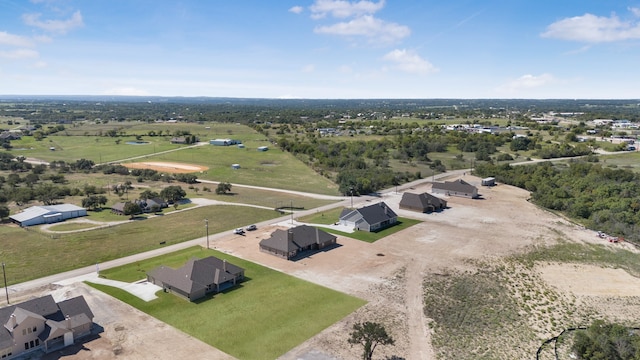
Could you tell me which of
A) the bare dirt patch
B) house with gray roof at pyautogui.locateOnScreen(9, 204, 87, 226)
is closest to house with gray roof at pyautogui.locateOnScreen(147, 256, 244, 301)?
house with gray roof at pyautogui.locateOnScreen(9, 204, 87, 226)

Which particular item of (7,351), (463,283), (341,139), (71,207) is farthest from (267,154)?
(7,351)

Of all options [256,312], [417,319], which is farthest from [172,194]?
[417,319]

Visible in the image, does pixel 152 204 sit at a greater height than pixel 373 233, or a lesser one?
greater

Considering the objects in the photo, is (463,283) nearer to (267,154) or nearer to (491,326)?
(491,326)

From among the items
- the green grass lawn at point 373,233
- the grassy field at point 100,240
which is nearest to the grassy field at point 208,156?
the green grass lawn at point 373,233

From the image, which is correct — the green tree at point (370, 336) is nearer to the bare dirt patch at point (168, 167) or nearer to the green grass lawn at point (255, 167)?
the green grass lawn at point (255, 167)

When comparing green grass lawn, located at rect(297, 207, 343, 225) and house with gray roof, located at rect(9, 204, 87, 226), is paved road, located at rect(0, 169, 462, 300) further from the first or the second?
Result: house with gray roof, located at rect(9, 204, 87, 226)

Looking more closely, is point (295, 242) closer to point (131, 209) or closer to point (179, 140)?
point (131, 209)
